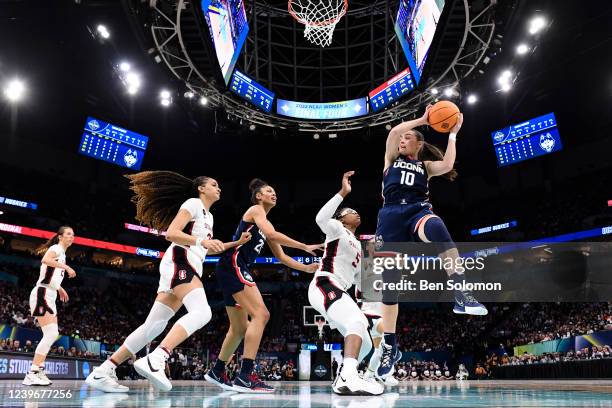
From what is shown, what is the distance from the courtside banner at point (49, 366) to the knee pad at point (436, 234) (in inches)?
520

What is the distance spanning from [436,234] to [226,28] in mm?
12485

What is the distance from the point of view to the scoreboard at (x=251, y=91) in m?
19.2

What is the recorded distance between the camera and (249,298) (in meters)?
6.19

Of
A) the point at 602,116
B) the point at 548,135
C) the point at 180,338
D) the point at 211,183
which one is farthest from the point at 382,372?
the point at 602,116

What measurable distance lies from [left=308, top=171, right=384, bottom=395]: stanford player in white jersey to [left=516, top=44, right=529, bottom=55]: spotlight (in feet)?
55.2

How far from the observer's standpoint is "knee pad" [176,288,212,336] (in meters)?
5.29

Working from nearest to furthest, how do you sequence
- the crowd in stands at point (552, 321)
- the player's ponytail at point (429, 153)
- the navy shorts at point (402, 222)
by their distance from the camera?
the navy shorts at point (402, 222)
the player's ponytail at point (429, 153)
the crowd in stands at point (552, 321)

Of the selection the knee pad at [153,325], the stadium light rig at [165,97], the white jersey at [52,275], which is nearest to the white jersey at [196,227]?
the knee pad at [153,325]

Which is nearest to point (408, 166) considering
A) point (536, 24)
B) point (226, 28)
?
point (226, 28)

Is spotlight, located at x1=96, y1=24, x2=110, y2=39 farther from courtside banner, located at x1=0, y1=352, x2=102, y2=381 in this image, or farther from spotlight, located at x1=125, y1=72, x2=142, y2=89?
→ courtside banner, located at x1=0, y1=352, x2=102, y2=381

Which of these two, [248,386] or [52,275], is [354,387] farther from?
[52,275]

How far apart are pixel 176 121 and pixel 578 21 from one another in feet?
65.8

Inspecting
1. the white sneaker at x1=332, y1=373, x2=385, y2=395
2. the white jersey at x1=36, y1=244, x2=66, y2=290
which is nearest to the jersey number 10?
the white sneaker at x1=332, y1=373, x2=385, y2=395

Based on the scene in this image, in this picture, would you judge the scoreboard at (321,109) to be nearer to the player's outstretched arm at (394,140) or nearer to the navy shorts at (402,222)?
the player's outstretched arm at (394,140)
